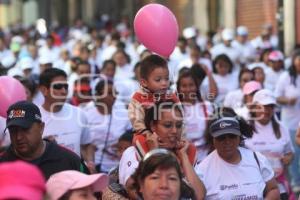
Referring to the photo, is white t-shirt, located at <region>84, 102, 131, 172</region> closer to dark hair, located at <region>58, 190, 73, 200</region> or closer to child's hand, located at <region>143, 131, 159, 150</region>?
child's hand, located at <region>143, 131, 159, 150</region>

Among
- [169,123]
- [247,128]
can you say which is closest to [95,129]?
[247,128]

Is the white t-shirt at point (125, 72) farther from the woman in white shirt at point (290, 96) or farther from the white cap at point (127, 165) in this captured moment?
the white cap at point (127, 165)

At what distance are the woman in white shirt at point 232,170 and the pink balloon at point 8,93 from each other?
2022 mm

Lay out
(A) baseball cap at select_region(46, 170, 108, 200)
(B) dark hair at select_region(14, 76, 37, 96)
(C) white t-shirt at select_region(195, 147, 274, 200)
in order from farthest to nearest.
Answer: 1. (B) dark hair at select_region(14, 76, 37, 96)
2. (C) white t-shirt at select_region(195, 147, 274, 200)
3. (A) baseball cap at select_region(46, 170, 108, 200)

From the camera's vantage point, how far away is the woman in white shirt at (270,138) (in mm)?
9344

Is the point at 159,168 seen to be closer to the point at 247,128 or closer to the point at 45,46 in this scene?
the point at 247,128

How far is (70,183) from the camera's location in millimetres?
4988

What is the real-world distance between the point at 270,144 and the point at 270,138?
0.24 feet

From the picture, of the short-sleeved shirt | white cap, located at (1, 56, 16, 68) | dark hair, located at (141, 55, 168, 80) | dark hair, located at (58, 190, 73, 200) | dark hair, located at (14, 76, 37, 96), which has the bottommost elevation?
white cap, located at (1, 56, 16, 68)

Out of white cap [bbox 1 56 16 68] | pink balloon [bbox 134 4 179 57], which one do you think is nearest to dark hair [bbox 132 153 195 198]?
pink balloon [bbox 134 4 179 57]

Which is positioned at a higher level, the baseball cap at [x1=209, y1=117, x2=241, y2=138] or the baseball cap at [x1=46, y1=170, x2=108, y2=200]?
the baseball cap at [x1=46, y1=170, x2=108, y2=200]

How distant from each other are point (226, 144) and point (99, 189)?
7.11 feet

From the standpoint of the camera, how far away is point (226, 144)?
23.2 feet

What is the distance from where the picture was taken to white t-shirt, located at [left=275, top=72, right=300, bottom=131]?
1297 cm
